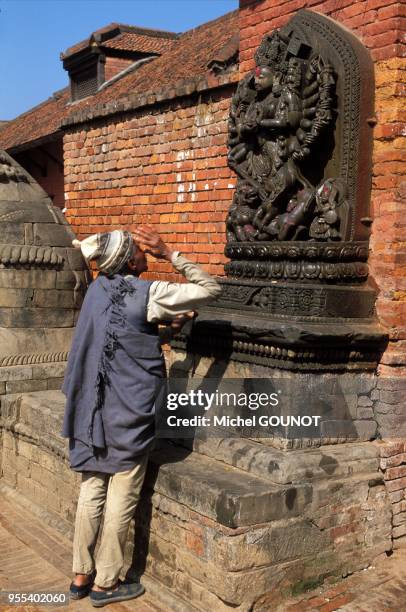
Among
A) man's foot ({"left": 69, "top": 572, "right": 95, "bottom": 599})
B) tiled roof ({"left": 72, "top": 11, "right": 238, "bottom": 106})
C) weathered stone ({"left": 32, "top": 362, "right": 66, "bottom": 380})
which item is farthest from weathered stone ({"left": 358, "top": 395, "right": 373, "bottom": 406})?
tiled roof ({"left": 72, "top": 11, "right": 238, "bottom": 106})

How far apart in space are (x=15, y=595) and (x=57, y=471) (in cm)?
118

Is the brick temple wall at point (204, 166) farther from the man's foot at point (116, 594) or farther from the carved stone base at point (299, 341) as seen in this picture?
the man's foot at point (116, 594)

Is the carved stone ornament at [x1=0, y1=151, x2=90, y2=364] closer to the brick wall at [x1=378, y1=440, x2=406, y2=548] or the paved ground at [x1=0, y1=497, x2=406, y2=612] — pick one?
the paved ground at [x1=0, y1=497, x2=406, y2=612]

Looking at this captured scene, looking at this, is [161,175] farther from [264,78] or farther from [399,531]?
[399,531]

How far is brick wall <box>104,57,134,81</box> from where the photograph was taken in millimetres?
13070

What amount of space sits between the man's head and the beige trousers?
1069 millimetres

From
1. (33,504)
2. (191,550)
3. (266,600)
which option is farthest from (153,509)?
(33,504)

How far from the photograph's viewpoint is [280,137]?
14.3ft

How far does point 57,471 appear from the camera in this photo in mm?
4922

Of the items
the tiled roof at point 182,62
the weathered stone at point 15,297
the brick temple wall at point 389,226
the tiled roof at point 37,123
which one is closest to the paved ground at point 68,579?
the brick temple wall at point 389,226

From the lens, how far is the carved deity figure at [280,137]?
4188 mm

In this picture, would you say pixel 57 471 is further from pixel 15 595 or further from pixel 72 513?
pixel 15 595

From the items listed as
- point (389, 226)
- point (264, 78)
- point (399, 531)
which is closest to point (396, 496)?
point (399, 531)

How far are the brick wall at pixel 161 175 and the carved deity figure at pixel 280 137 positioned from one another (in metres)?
1.43
